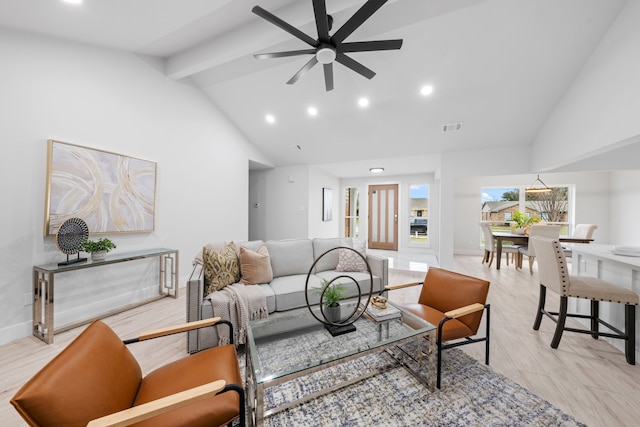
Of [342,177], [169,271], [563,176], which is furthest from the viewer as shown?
[342,177]

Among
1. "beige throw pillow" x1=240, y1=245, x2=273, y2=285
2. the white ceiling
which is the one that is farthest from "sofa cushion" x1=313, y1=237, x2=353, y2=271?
the white ceiling

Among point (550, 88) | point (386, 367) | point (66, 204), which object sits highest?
point (550, 88)

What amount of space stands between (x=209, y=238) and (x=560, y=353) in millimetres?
4612

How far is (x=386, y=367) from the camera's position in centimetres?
189

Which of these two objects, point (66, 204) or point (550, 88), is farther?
point (550, 88)

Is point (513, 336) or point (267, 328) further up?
point (267, 328)

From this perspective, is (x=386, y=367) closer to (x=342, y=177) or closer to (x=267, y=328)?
(x=267, y=328)

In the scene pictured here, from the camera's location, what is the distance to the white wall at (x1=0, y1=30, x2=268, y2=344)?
2301 millimetres

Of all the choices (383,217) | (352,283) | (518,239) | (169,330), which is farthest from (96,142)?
(518,239)

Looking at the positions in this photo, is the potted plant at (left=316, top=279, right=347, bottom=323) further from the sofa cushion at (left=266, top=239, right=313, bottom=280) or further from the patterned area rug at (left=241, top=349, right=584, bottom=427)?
the sofa cushion at (left=266, top=239, right=313, bottom=280)

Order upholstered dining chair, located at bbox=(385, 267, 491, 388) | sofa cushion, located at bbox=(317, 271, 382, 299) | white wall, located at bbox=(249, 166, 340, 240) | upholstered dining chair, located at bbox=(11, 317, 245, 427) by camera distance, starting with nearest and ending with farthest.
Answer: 1. upholstered dining chair, located at bbox=(11, 317, 245, 427)
2. upholstered dining chair, located at bbox=(385, 267, 491, 388)
3. sofa cushion, located at bbox=(317, 271, 382, 299)
4. white wall, located at bbox=(249, 166, 340, 240)

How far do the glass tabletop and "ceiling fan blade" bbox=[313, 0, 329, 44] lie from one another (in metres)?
2.29

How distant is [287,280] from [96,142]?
9.04ft

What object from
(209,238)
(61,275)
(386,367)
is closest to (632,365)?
(386,367)
